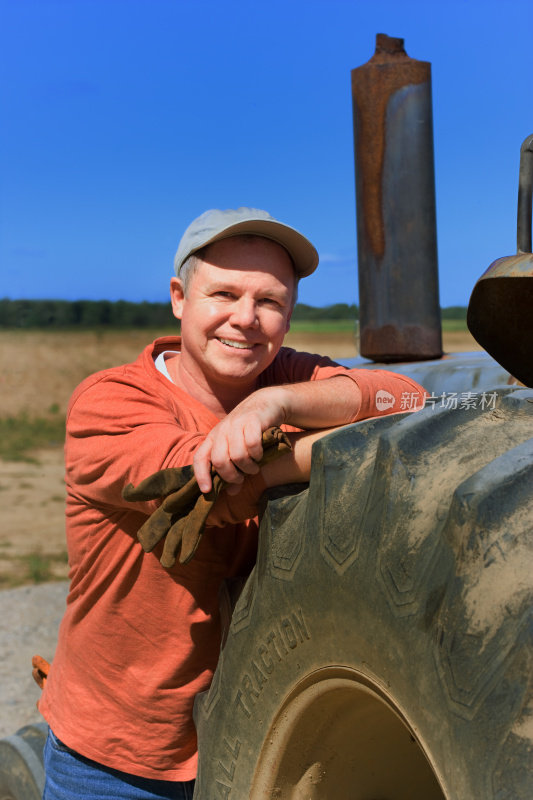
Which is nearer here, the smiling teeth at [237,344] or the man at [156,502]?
the man at [156,502]

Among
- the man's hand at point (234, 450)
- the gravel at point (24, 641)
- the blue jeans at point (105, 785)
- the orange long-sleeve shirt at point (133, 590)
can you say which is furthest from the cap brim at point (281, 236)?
the gravel at point (24, 641)

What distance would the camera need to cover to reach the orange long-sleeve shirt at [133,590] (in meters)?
1.46

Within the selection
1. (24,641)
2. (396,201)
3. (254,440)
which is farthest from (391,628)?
(24,641)

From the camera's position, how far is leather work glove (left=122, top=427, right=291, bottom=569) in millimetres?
1271

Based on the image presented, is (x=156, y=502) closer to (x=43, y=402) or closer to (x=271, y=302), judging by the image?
(x=271, y=302)

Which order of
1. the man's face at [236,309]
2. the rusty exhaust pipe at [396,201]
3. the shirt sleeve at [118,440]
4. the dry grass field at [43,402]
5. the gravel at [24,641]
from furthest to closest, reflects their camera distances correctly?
1. the dry grass field at [43,402]
2. the gravel at [24,641]
3. the rusty exhaust pipe at [396,201]
4. the man's face at [236,309]
5. the shirt sleeve at [118,440]

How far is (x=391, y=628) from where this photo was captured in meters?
1.04

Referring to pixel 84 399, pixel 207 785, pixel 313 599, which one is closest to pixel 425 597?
pixel 313 599

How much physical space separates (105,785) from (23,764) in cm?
59

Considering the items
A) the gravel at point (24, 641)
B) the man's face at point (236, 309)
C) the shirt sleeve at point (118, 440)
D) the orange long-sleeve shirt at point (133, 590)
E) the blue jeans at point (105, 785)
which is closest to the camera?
the shirt sleeve at point (118, 440)

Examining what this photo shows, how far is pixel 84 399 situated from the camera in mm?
1510

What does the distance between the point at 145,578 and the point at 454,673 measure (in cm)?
75

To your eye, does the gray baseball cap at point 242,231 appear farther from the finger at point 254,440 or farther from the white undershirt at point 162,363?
the finger at point 254,440

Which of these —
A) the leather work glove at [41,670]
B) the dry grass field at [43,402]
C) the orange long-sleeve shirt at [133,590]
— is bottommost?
the dry grass field at [43,402]
